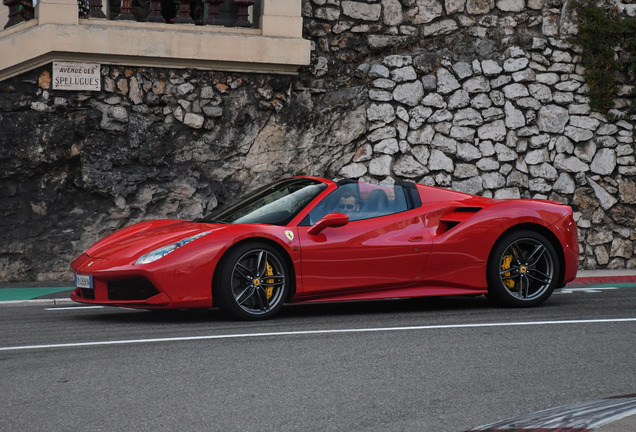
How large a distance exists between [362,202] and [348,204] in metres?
0.15

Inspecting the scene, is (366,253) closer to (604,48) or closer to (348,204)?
(348,204)

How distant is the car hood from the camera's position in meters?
7.88

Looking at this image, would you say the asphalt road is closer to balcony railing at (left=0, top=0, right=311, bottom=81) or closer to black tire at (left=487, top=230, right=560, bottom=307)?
black tire at (left=487, top=230, right=560, bottom=307)

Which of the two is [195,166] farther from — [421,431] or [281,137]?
[421,431]

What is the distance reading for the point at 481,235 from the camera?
28.8 feet

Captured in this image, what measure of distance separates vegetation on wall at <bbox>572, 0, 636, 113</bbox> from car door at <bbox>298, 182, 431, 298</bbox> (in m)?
6.43

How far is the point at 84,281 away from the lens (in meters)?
7.96

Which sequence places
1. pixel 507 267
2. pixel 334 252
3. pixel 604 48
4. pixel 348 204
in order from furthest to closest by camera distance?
pixel 604 48, pixel 507 267, pixel 348 204, pixel 334 252

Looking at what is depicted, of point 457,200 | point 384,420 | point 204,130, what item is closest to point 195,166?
point 204,130

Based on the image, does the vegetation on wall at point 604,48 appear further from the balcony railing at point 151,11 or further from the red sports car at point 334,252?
the red sports car at point 334,252

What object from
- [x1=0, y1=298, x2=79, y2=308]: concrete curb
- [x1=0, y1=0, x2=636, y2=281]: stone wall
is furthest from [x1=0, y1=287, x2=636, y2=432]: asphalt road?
[x1=0, y1=0, x2=636, y2=281]: stone wall

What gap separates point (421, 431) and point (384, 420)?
0.25 m

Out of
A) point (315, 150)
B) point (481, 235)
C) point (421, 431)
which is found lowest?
point (421, 431)

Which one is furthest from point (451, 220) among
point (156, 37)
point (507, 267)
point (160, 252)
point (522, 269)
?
point (156, 37)
